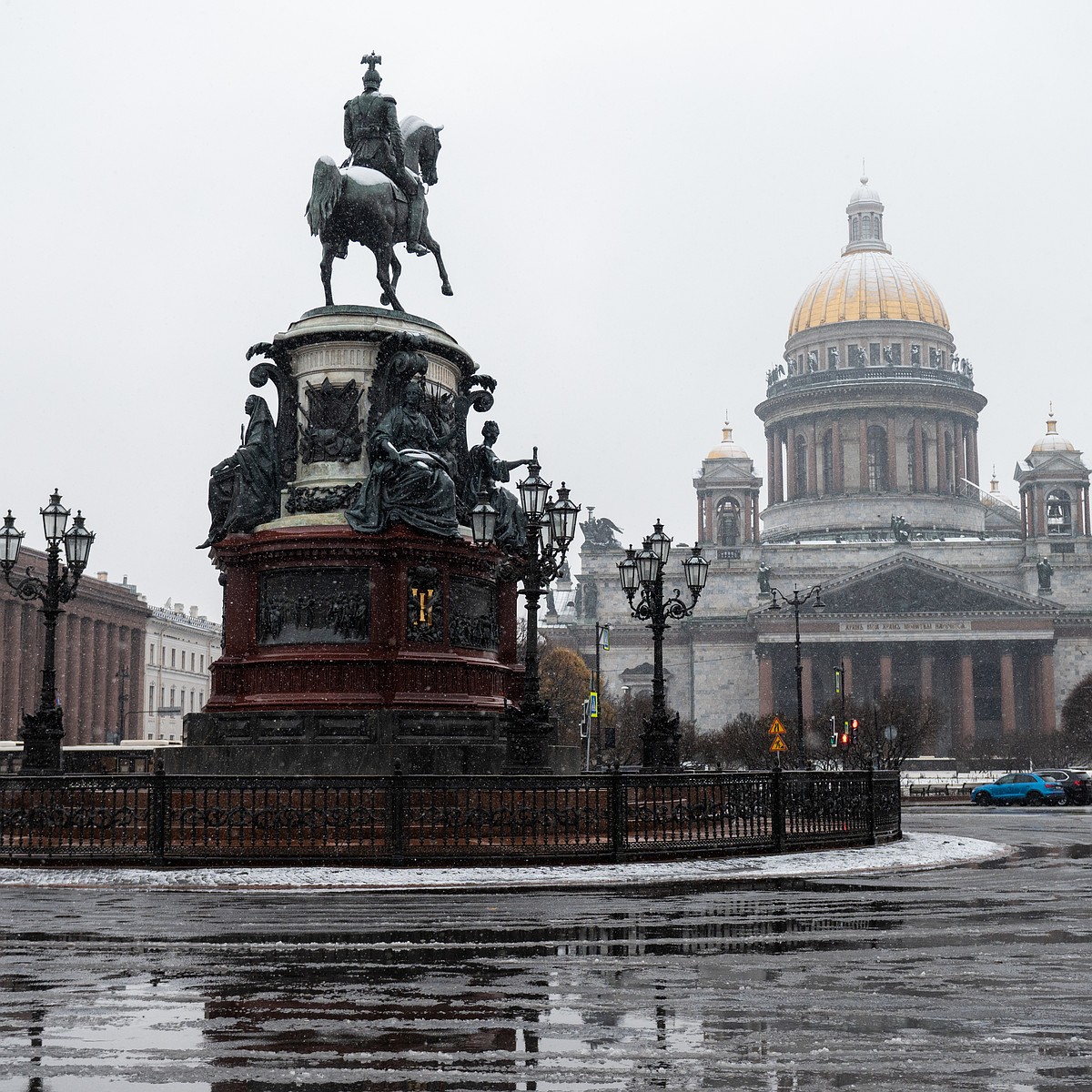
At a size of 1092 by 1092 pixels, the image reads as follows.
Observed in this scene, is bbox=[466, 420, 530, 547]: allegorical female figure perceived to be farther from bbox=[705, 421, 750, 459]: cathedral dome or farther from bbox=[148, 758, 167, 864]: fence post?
bbox=[705, 421, 750, 459]: cathedral dome

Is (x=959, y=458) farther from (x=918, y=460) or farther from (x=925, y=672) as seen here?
(x=925, y=672)

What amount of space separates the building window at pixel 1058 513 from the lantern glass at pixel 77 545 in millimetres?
99055

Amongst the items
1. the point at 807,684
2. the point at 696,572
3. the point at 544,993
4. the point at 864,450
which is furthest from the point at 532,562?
the point at 864,450

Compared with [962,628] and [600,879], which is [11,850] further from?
[962,628]

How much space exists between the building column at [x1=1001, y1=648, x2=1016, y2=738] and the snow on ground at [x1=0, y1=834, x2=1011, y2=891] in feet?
302

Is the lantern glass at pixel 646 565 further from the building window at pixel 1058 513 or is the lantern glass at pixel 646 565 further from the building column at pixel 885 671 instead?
the building window at pixel 1058 513

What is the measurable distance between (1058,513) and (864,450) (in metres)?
16.3

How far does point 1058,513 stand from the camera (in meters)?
118

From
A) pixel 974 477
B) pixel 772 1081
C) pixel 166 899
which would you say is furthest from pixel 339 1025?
pixel 974 477

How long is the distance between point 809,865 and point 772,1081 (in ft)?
41.6

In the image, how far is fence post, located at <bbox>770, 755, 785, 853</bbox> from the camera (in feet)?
68.1

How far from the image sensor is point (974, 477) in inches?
5212

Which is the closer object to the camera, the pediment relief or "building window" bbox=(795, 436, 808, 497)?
the pediment relief

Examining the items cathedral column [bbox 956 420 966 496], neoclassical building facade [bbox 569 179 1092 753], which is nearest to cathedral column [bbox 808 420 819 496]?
neoclassical building facade [bbox 569 179 1092 753]
